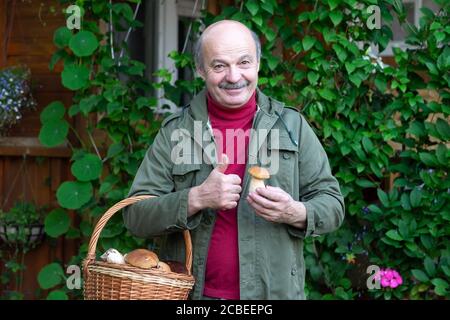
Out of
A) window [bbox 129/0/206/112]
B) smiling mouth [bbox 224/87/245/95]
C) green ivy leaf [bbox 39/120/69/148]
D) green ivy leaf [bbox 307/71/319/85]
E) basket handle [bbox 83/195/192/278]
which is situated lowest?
basket handle [bbox 83/195/192/278]

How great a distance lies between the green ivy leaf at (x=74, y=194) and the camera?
4234mm

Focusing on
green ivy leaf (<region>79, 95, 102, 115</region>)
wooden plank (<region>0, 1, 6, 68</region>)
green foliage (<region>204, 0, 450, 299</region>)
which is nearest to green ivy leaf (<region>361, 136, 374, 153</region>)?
green foliage (<region>204, 0, 450, 299</region>)

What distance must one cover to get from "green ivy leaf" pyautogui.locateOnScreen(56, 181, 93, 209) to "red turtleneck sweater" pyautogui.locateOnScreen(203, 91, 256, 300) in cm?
179

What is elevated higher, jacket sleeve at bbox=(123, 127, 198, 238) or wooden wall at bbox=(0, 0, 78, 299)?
wooden wall at bbox=(0, 0, 78, 299)

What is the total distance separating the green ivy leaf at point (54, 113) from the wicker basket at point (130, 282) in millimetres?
2101

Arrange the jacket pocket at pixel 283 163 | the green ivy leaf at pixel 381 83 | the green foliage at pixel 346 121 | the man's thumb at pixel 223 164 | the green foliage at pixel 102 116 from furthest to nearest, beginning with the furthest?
1. the green foliage at pixel 102 116
2. the green ivy leaf at pixel 381 83
3. the green foliage at pixel 346 121
4. the jacket pocket at pixel 283 163
5. the man's thumb at pixel 223 164

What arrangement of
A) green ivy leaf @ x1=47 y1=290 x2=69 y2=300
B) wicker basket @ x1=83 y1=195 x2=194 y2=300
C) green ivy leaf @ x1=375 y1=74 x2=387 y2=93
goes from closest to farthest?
1. wicker basket @ x1=83 y1=195 x2=194 y2=300
2. green ivy leaf @ x1=375 y1=74 x2=387 y2=93
3. green ivy leaf @ x1=47 y1=290 x2=69 y2=300

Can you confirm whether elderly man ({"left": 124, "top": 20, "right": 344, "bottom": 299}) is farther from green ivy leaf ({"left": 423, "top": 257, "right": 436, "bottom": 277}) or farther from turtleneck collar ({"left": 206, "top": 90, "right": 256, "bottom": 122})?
green ivy leaf ({"left": 423, "top": 257, "right": 436, "bottom": 277})

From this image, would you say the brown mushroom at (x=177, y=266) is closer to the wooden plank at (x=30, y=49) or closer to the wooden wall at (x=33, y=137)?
the wooden wall at (x=33, y=137)

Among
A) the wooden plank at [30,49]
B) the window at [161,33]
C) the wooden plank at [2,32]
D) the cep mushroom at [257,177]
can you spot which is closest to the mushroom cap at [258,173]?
the cep mushroom at [257,177]

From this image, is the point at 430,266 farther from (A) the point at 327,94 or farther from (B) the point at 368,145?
(A) the point at 327,94

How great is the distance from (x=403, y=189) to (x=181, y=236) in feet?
6.01

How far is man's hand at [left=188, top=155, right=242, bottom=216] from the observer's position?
2369 millimetres

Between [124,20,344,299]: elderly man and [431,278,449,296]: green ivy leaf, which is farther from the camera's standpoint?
[431,278,449,296]: green ivy leaf
